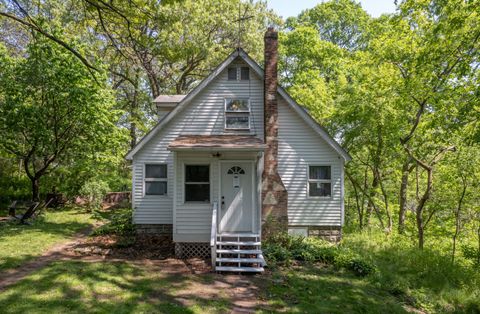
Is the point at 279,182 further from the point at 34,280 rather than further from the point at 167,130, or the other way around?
the point at 34,280

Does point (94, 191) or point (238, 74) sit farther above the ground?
point (238, 74)

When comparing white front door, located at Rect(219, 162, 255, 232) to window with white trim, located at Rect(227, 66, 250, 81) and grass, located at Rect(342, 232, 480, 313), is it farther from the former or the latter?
grass, located at Rect(342, 232, 480, 313)

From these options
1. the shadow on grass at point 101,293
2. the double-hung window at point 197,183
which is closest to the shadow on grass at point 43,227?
the shadow on grass at point 101,293

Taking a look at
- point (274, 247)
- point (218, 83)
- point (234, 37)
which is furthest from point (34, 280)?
point (234, 37)

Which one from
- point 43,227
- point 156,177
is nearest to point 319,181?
point 156,177

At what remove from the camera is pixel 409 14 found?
11406 mm

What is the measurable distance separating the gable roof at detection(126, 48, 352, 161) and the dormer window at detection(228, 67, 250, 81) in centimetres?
32

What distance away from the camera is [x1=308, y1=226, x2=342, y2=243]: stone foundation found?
11922 mm

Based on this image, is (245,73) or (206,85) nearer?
(206,85)

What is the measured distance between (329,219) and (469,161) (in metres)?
5.30

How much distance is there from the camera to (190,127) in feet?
38.5

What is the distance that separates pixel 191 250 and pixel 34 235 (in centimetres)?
619

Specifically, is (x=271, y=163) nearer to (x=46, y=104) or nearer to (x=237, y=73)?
(x=237, y=73)

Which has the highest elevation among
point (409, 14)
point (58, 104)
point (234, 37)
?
point (234, 37)
